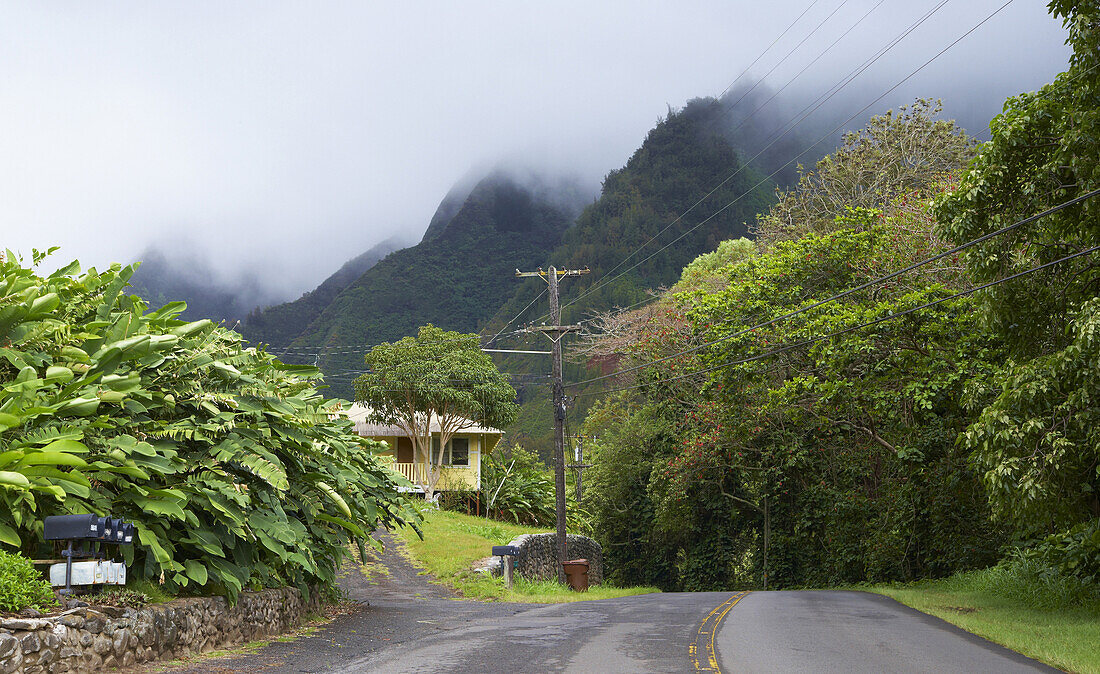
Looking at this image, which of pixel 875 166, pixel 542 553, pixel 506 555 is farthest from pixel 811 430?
pixel 506 555

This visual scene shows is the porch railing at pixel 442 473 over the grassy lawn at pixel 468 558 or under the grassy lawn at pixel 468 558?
over

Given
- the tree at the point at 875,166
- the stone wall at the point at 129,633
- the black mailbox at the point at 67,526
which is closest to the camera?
the stone wall at the point at 129,633

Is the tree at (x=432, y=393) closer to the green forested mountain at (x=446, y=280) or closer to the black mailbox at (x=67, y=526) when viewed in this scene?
the green forested mountain at (x=446, y=280)

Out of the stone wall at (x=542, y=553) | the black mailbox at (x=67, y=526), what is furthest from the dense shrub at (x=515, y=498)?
the black mailbox at (x=67, y=526)

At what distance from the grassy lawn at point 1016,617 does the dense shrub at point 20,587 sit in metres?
10.6

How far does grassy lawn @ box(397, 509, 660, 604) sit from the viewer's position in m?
20.0

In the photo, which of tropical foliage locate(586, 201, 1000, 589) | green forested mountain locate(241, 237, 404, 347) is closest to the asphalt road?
tropical foliage locate(586, 201, 1000, 589)

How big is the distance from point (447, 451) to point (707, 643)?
30721mm

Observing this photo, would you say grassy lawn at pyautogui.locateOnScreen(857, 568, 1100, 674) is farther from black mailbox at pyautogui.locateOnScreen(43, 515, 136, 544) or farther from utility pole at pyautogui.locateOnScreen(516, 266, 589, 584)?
black mailbox at pyautogui.locateOnScreen(43, 515, 136, 544)

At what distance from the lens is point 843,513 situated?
27250 millimetres

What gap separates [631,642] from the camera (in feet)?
38.3

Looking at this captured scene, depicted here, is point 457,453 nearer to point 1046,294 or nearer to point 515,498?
point 515,498

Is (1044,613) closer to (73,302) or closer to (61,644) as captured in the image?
(61,644)

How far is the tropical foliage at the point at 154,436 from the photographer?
850 cm
